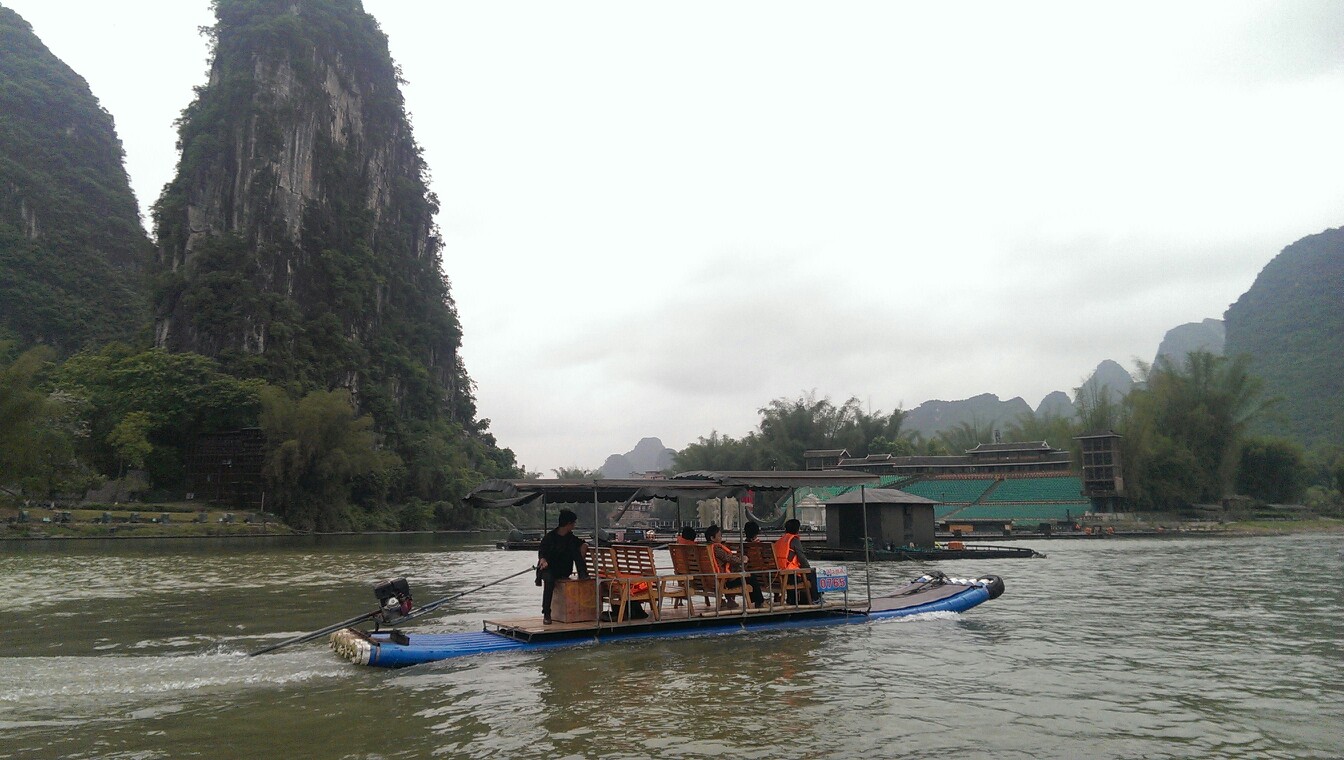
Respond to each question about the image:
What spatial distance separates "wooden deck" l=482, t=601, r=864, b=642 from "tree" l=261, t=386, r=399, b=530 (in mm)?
55633

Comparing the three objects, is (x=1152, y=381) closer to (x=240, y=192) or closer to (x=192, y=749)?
(x=192, y=749)

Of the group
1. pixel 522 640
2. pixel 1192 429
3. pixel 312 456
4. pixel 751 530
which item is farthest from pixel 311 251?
pixel 522 640

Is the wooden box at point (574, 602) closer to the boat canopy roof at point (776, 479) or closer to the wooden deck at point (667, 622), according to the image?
the wooden deck at point (667, 622)

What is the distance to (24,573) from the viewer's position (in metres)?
23.7

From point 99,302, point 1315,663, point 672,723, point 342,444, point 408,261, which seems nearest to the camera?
point 672,723

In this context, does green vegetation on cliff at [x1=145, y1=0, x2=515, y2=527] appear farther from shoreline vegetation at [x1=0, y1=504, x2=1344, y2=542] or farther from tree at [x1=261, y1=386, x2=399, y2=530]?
shoreline vegetation at [x1=0, y1=504, x2=1344, y2=542]

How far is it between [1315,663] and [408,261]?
116 m

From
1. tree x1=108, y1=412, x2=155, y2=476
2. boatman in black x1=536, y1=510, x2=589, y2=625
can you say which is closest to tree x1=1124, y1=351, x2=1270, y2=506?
boatman in black x1=536, y1=510, x2=589, y2=625

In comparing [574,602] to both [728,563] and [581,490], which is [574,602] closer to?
[581,490]

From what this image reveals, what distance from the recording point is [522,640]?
430 inches

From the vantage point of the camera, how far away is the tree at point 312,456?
61594 mm

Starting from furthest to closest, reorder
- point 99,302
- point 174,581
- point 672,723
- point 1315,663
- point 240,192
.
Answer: point 99,302 < point 240,192 < point 174,581 < point 1315,663 < point 672,723

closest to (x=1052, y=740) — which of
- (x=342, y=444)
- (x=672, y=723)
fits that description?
(x=672, y=723)

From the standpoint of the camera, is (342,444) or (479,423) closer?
(342,444)
